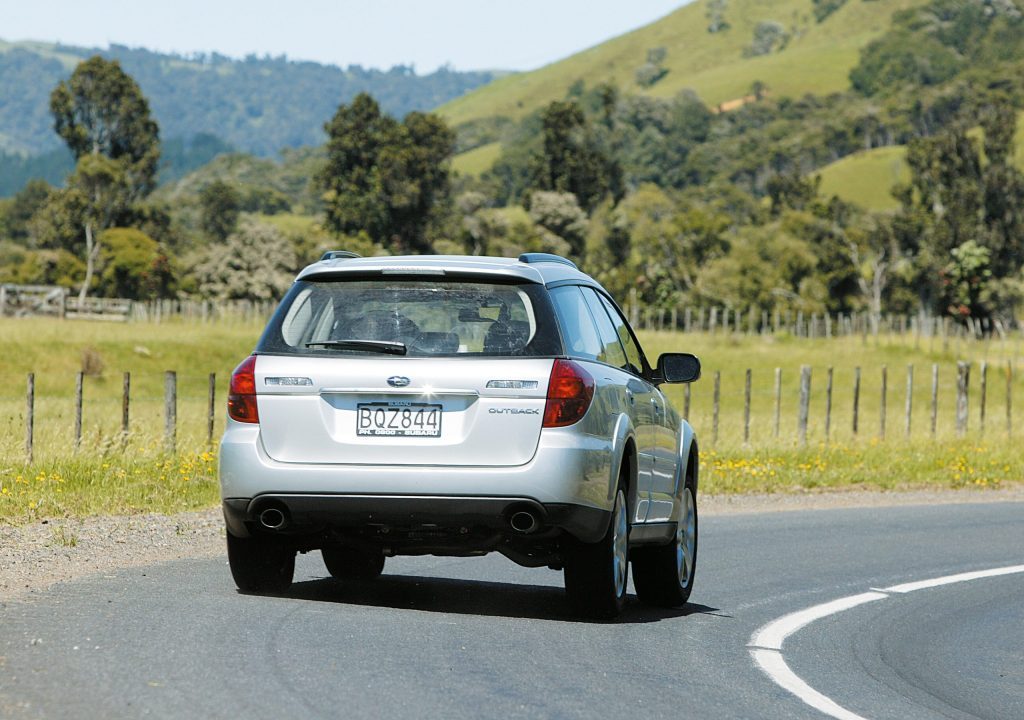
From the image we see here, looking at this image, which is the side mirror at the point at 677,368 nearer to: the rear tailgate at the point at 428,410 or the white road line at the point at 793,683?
the rear tailgate at the point at 428,410

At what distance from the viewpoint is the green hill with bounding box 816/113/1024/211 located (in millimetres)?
171500

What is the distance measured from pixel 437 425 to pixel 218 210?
144 meters

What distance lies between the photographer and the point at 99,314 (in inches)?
2958

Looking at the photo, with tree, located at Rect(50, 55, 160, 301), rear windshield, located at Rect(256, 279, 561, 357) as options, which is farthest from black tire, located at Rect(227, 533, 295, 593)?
tree, located at Rect(50, 55, 160, 301)

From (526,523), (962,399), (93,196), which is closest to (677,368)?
(526,523)

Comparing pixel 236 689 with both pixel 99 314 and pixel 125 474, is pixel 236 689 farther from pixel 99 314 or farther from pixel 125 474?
pixel 99 314

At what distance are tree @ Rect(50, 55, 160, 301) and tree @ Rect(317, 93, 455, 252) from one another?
1117 cm

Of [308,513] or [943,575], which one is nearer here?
[308,513]

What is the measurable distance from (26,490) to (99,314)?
205 ft

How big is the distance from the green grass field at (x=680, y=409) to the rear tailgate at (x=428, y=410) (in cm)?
527

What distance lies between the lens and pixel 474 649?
25.4ft

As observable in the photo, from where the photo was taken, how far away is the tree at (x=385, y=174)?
10256cm

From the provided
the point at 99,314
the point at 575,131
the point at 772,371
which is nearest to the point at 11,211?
the point at 575,131

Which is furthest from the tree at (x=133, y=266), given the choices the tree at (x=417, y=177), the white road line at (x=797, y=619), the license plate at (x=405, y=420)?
the license plate at (x=405, y=420)
